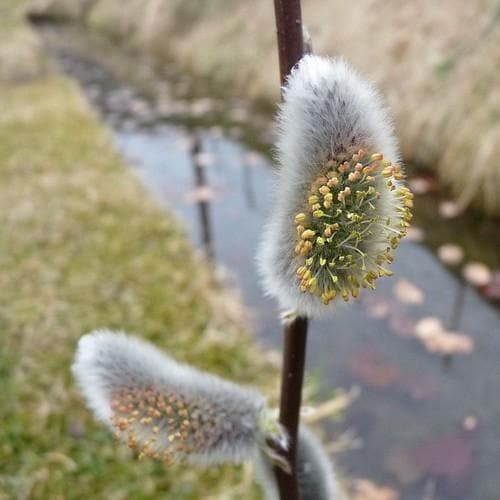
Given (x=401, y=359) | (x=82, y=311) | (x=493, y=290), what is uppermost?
(x=82, y=311)

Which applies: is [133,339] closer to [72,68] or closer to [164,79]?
[164,79]

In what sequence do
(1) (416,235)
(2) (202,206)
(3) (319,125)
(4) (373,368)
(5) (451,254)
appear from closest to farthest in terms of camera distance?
(3) (319,125)
(4) (373,368)
(5) (451,254)
(1) (416,235)
(2) (202,206)

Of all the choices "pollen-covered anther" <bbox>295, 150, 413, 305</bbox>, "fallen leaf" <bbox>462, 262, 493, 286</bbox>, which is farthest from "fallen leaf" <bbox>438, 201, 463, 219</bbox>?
"pollen-covered anther" <bbox>295, 150, 413, 305</bbox>

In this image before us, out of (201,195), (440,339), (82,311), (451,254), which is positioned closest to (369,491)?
(440,339)

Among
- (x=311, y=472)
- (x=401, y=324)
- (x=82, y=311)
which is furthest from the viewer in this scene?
(x=401, y=324)

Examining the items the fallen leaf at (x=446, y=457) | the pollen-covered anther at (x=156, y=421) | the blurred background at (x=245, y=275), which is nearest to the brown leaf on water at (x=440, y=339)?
the blurred background at (x=245, y=275)

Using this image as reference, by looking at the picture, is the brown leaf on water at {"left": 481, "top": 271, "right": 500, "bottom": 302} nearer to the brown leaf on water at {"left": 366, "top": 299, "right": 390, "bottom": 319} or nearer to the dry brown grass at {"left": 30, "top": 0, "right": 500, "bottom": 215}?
the brown leaf on water at {"left": 366, "top": 299, "right": 390, "bottom": 319}

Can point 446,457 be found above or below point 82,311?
below

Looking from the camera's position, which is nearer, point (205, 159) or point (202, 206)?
point (202, 206)

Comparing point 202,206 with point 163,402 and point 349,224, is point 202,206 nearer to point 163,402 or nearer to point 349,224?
point 163,402
